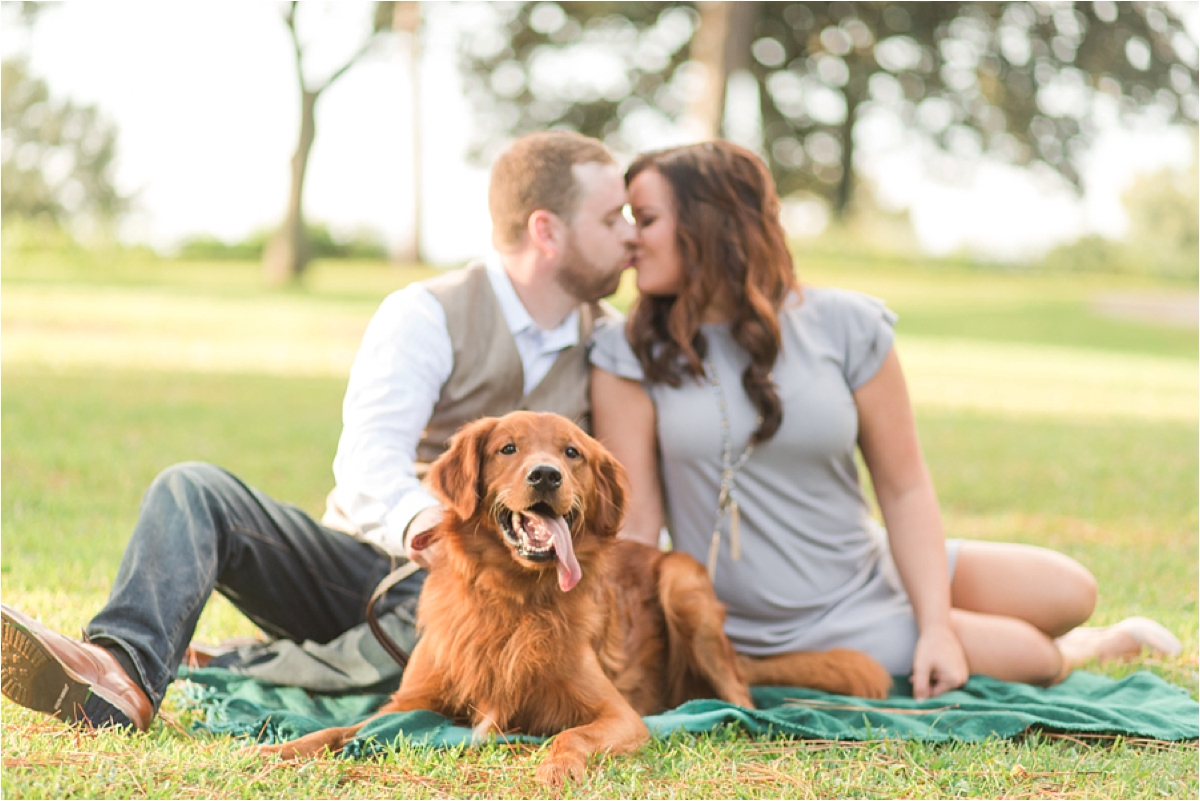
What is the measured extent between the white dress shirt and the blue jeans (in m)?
0.18

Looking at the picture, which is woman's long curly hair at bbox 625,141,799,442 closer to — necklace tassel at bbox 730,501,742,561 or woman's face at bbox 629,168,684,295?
woman's face at bbox 629,168,684,295

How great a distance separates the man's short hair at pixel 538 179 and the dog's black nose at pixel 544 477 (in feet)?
4.37

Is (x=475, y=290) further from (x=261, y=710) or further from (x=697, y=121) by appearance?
(x=697, y=121)

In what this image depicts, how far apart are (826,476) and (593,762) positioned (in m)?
1.53

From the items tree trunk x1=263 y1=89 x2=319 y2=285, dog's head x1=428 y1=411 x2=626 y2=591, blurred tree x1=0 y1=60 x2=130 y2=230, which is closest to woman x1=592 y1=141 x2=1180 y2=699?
dog's head x1=428 y1=411 x2=626 y2=591

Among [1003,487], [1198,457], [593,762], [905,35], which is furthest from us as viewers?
[905,35]

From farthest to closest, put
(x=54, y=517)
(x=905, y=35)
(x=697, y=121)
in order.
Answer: (x=905, y=35), (x=697, y=121), (x=54, y=517)

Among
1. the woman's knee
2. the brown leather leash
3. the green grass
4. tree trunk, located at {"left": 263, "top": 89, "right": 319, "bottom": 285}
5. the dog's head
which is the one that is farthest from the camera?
tree trunk, located at {"left": 263, "top": 89, "right": 319, "bottom": 285}

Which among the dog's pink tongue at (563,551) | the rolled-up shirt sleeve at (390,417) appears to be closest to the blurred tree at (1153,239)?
the rolled-up shirt sleeve at (390,417)

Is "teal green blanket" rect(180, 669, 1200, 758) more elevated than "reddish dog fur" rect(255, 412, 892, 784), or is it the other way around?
"reddish dog fur" rect(255, 412, 892, 784)

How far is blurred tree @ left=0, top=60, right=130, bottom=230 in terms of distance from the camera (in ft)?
91.5

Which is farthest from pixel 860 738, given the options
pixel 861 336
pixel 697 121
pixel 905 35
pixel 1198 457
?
pixel 905 35

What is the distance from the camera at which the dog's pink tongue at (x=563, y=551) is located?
337 cm

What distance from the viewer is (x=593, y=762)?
3227 millimetres
